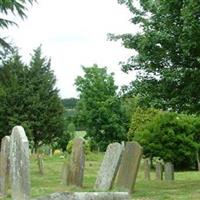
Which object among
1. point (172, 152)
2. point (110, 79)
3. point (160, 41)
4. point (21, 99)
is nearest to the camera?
point (160, 41)

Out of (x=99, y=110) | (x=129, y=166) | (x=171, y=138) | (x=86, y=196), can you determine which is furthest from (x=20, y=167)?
(x=99, y=110)

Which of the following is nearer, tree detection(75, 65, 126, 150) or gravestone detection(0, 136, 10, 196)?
gravestone detection(0, 136, 10, 196)

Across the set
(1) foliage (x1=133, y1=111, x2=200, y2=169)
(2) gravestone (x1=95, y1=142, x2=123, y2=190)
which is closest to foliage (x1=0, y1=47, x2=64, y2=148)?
(1) foliage (x1=133, y1=111, x2=200, y2=169)

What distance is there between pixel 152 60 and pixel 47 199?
12.4 m

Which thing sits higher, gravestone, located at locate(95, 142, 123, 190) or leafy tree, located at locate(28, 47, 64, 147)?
leafy tree, located at locate(28, 47, 64, 147)

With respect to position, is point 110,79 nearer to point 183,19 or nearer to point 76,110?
point 76,110

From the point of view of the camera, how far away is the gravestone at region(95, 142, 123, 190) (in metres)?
16.0

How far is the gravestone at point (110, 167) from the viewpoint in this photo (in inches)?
630

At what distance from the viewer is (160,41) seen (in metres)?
17.8

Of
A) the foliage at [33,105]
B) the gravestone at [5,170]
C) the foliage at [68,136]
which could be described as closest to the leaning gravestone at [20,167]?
the gravestone at [5,170]

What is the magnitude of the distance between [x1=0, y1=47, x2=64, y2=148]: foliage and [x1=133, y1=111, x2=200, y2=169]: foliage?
16.5 m

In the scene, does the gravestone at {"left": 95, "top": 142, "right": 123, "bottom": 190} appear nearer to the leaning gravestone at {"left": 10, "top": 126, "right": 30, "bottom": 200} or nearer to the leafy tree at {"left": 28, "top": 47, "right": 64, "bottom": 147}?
the leaning gravestone at {"left": 10, "top": 126, "right": 30, "bottom": 200}

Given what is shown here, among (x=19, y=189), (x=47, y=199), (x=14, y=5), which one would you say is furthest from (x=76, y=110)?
(x=47, y=199)

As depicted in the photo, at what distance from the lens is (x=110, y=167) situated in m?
16.1
